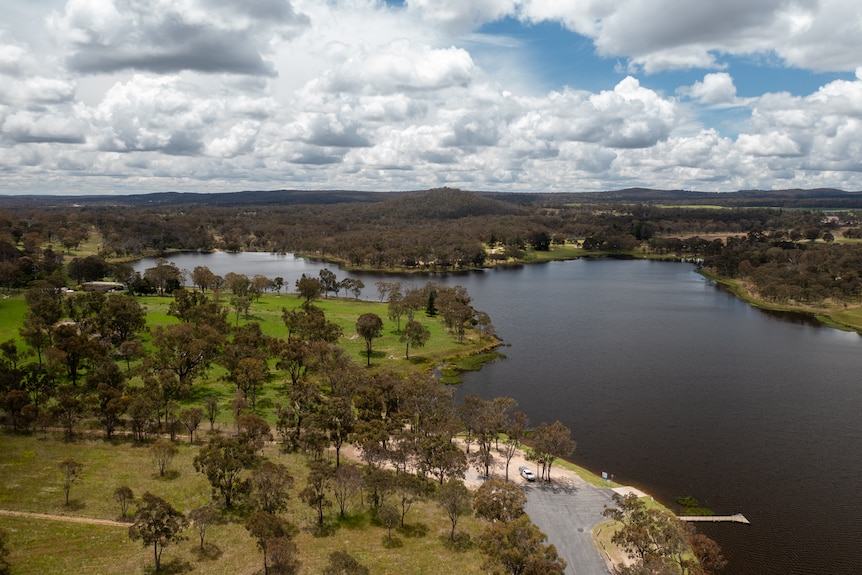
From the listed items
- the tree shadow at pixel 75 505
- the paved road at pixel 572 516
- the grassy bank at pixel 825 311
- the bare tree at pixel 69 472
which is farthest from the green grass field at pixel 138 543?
the grassy bank at pixel 825 311

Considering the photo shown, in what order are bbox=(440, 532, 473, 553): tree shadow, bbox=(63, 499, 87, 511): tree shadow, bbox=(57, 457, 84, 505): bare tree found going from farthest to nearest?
bbox=(57, 457, 84, 505): bare tree < bbox=(63, 499, 87, 511): tree shadow < bbox=(440, 532, 473, 553): tree shadow

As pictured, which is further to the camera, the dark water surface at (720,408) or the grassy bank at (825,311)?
the grassy bank at (825,311)

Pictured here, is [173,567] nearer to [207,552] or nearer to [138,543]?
[207,552]

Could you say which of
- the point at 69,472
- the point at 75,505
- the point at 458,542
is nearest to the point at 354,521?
the point at 458,542

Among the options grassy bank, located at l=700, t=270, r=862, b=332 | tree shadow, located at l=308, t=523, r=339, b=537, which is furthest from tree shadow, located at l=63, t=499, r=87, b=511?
grassy bank, located at l=700, t=270, r=862, b=332

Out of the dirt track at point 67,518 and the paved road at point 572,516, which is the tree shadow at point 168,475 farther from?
the paved road at point 572,516

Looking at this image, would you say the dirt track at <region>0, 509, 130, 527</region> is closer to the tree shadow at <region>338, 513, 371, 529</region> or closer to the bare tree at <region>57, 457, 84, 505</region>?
the bare tree at <region>57, 457, 84, 505</region>

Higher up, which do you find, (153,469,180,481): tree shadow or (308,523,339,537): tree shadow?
(153,469,180,481): tree shadow
